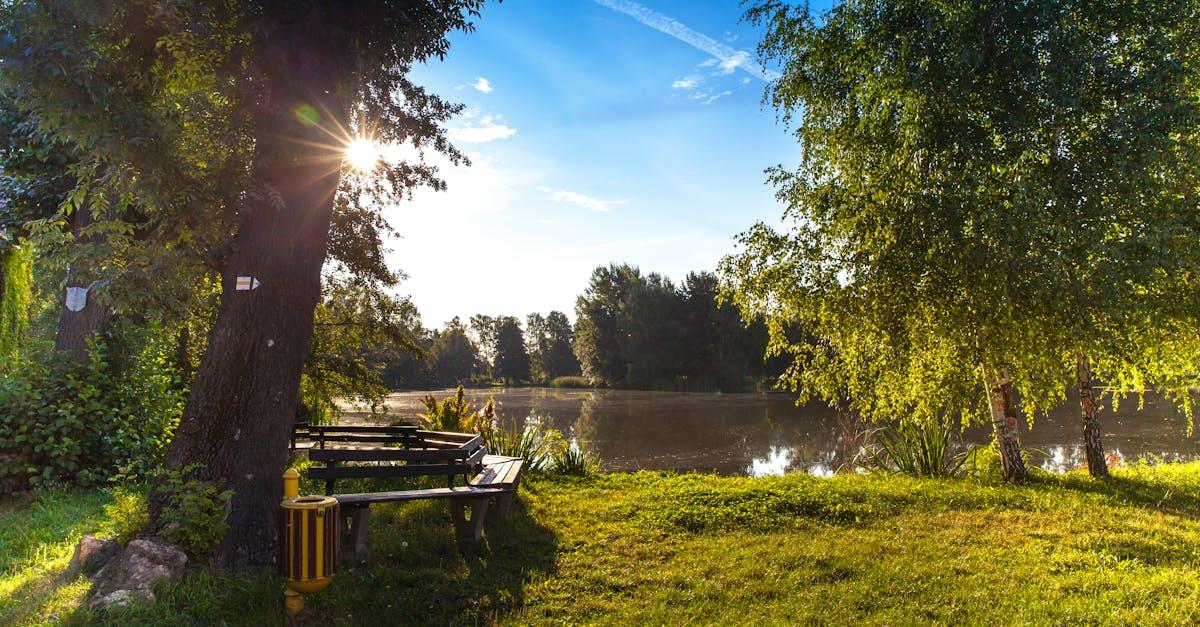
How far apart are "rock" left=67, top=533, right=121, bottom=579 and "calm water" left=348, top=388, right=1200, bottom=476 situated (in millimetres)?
9192

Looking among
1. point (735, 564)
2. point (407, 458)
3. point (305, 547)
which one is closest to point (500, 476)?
point (407, 458)

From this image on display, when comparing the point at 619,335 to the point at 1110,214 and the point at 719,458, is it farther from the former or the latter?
the point at 1110,214

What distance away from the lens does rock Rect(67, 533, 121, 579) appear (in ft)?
14.3

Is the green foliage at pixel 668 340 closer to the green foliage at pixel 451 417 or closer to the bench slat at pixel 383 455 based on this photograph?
the green foliage at pixel 451 417

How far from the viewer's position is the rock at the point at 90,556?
4.36 m

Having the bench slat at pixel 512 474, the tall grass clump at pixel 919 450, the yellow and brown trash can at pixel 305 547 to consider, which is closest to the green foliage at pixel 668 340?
the tall grass clump at pixel 919 450

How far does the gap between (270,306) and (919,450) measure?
9.28 m

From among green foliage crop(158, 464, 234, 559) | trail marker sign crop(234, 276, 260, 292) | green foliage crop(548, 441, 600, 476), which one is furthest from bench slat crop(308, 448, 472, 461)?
green foliage crop(548, 441, 600, 476)

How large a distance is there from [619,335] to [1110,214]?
47.5 metres

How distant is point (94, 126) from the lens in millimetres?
4484

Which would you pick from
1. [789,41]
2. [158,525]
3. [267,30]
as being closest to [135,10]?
[267,30]

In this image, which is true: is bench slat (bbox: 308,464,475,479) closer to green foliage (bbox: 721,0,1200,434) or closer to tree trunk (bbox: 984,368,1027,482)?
green foliage (bbox: 721,0,1200,434)

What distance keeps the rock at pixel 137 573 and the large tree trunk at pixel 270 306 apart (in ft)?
1.05

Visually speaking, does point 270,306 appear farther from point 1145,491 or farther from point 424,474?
point 1145,491
